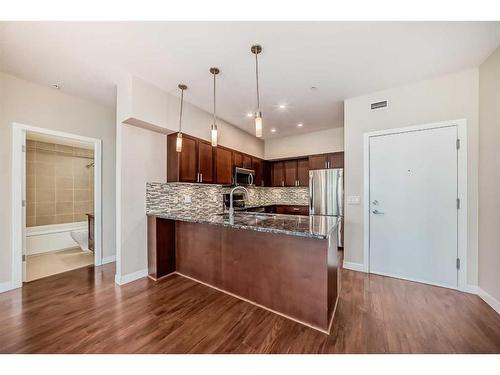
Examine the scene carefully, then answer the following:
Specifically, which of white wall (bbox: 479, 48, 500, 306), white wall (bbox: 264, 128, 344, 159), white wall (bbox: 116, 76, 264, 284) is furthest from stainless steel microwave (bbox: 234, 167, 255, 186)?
white wall (bbox: 479, 48, 500, 306)

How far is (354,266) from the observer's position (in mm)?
3172

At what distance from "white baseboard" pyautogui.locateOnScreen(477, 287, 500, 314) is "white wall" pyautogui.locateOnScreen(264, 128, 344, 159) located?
3239mm

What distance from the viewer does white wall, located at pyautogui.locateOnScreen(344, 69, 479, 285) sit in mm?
2428

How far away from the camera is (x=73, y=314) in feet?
6.67

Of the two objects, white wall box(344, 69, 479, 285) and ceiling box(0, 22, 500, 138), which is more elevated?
ceiling box(0, 22, 500, 138)

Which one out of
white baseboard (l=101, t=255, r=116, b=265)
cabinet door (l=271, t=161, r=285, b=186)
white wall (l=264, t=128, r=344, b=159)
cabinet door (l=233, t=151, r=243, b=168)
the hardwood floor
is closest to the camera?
the hardwood floor

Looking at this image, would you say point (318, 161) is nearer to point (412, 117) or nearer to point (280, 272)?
point (412, 117)

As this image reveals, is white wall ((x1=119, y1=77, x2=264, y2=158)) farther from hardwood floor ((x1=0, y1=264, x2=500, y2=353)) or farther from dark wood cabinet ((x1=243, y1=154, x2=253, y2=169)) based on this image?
hardwood floor ((x1=0, y1=264, x2=500, y2=353))

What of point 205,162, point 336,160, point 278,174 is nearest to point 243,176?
point 205,162

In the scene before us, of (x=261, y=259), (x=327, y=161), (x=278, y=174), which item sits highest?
(x=327, y=161)

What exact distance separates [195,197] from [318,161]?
2845 mm
